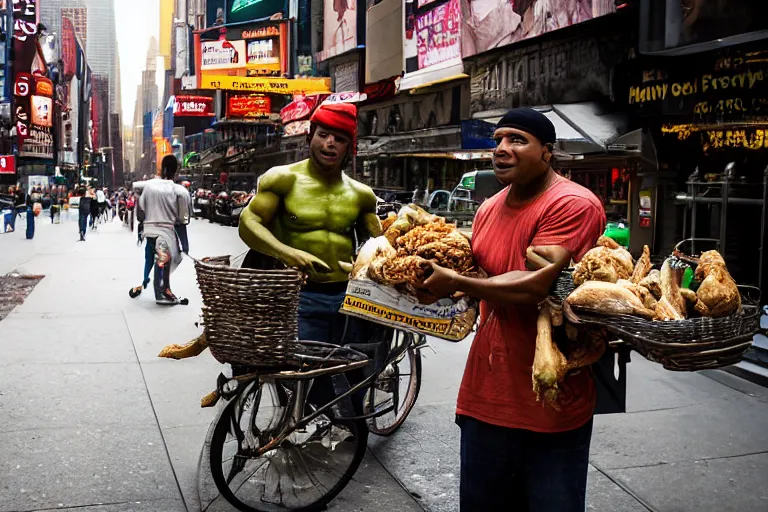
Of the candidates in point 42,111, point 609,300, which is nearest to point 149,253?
point 609,300

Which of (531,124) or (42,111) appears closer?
(531,124)

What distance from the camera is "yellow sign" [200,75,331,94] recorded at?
36.7 m

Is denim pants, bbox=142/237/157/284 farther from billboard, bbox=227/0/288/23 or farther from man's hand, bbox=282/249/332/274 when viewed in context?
billboard, bbox=227/0/288/23

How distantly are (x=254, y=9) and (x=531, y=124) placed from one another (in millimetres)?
56287

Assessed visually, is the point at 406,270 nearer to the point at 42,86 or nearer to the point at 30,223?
the point at 30,223

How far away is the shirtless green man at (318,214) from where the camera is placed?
171 inches

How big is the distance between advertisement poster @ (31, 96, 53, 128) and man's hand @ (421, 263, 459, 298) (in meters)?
65.1

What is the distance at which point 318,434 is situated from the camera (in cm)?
452

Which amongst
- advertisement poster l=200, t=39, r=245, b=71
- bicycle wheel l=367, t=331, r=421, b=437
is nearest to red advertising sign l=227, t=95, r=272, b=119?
advertisement poster l=200, t=39, r=245, b=71

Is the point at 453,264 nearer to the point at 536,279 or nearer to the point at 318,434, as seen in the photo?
the point at 536,279

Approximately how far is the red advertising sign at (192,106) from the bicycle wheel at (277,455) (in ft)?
259

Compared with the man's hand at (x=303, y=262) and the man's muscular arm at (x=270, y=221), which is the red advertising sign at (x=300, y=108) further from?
the man's hand at (x=303, y=262)

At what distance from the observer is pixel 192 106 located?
8219cm

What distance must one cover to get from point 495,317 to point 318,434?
1910 mm
